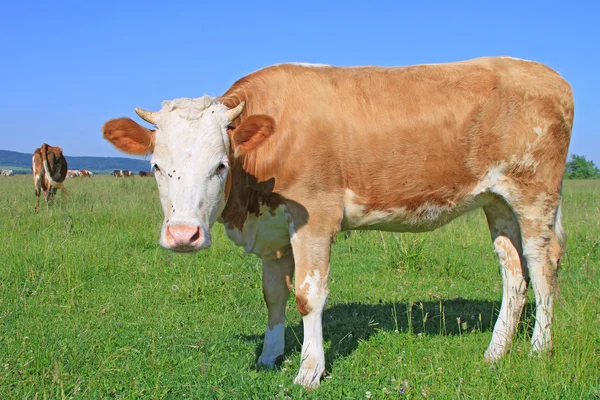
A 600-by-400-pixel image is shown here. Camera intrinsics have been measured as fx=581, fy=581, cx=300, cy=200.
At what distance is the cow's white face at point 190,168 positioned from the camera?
3.61 metres

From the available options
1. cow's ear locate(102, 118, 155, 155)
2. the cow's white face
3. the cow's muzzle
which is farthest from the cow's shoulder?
the cow's muzzle

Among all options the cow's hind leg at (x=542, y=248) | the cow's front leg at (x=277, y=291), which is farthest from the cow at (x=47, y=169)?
the cow's hind leg at (x=542, y=248)

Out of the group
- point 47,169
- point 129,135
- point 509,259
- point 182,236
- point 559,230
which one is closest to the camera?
point 182,236

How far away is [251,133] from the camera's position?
4207 millimetres

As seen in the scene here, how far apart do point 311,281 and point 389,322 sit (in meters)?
1.72

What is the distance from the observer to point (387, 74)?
16.3 ft

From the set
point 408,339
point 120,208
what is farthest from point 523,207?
point 120,208

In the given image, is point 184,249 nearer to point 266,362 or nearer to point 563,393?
point 266,362

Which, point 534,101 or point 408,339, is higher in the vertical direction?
point 534,101

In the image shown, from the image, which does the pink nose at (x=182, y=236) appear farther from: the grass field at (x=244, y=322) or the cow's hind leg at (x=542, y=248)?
the cow's hind leg at (x=542, y=248)

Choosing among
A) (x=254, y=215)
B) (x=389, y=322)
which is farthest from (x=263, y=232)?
(x=389, y=322)

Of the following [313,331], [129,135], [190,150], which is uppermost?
[129,135]

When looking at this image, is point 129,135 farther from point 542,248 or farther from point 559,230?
point 559,230

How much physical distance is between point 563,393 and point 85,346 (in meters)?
3.56
